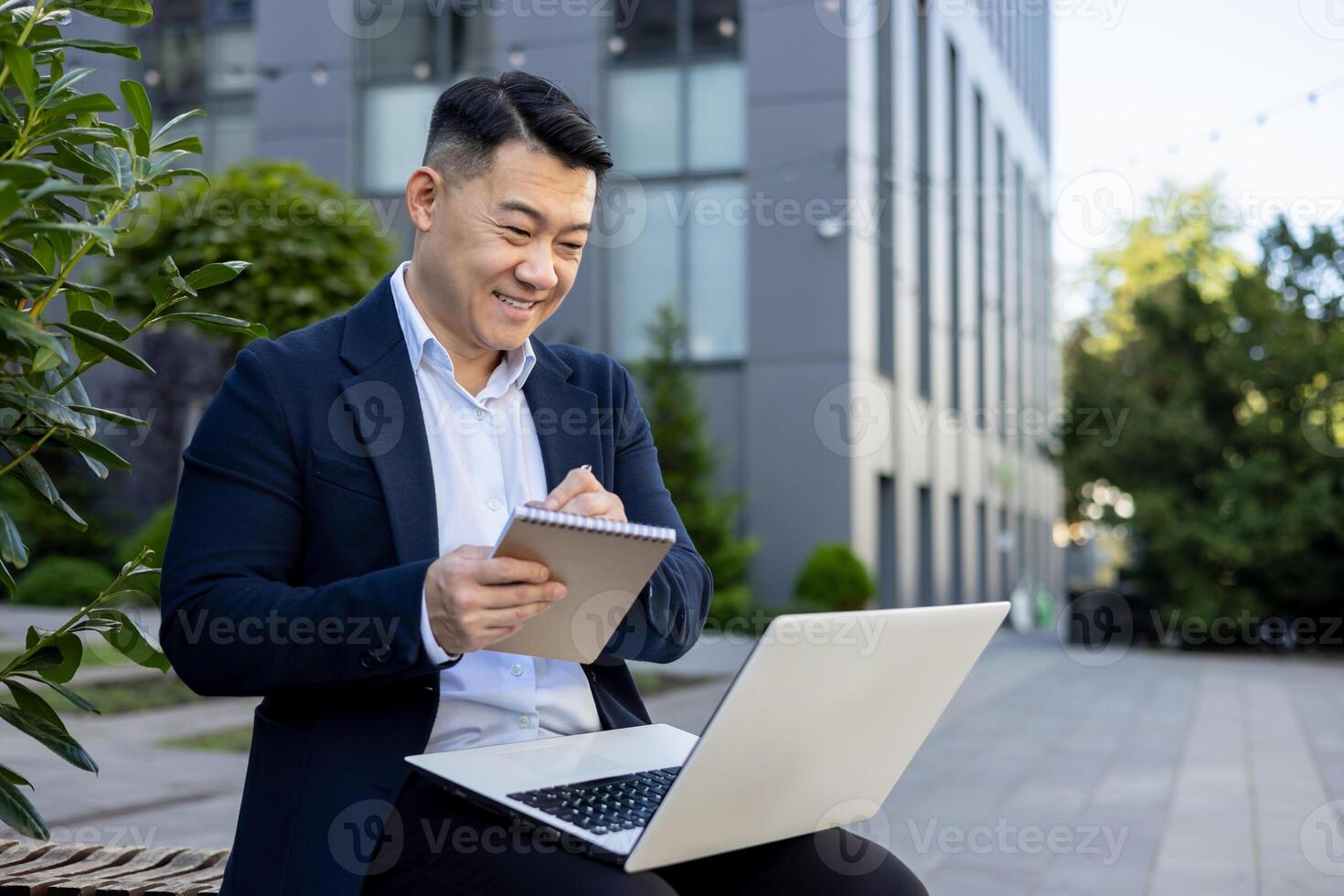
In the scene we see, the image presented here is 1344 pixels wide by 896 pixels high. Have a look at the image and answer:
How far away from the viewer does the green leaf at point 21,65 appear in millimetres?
1508

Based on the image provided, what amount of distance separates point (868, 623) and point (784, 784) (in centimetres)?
23

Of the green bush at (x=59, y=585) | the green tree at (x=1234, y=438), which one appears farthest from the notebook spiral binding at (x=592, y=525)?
the green tree at (x=1234, y=438)

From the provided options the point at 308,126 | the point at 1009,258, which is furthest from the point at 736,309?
the point at 1009,258

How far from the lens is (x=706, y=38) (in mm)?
16844

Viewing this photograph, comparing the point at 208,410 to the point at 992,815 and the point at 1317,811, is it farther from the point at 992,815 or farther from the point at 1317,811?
the point at 1317,811

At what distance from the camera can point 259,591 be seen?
1.66 metres

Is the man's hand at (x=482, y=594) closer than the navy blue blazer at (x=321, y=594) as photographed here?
Yes

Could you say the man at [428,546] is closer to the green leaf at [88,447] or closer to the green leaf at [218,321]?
the green leaf at [218,321]

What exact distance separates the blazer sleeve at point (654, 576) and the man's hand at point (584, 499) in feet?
0.62

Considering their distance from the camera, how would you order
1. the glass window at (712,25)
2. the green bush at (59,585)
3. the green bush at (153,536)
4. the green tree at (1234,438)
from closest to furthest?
1. the green bush at (153,536)
2. the green bush at (59,585)
3. the glass window at (712,25)
4. the green tree at (1234,438)

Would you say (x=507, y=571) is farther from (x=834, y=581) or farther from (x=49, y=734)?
(x=834, y=581)

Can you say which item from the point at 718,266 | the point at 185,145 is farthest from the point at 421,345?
the point at 718,266

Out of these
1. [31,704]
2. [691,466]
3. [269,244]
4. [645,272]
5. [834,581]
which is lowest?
[834,581]

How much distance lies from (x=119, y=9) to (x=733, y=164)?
602 inches
